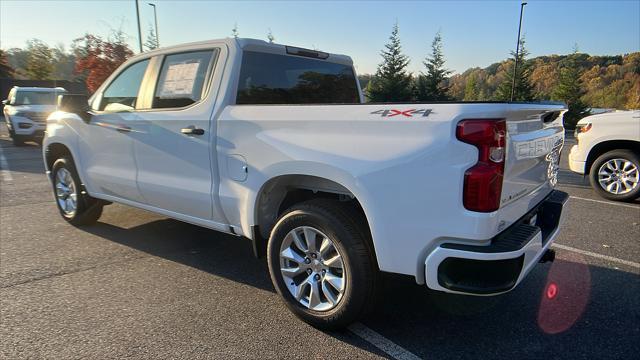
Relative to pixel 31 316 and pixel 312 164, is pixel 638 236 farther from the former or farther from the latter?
pixel 31 316

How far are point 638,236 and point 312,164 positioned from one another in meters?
4.28

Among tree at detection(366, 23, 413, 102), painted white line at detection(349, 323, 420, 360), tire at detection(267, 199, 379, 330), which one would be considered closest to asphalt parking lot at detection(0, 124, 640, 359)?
painted white line at detection(349, 323, 420, 360)

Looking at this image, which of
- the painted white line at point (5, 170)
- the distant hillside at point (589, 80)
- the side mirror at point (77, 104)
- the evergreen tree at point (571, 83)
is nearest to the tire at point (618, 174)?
the side mirror at point (77, 104)

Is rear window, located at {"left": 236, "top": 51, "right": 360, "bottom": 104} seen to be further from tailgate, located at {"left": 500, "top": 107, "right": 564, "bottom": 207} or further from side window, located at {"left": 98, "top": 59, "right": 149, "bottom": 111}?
tailgate, located at {"left": 500, "top": 107, "right": 564, "bottom": 207}

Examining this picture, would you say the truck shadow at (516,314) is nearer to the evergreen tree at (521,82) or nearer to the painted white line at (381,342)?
the painted white line at (381,342)

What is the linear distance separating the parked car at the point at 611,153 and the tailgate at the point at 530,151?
4084 millimetres

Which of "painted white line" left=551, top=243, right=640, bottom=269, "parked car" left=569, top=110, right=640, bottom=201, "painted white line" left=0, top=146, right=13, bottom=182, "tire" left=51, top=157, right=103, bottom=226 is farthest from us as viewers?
"painted white line" left=0, top=146, right=13, bottom=182

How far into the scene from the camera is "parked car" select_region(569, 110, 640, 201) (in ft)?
20.3

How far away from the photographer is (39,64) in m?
40.1

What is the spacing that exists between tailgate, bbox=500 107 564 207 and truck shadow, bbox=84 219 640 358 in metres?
0.88

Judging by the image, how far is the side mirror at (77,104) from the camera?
171 inches

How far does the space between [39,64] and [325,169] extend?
156ft

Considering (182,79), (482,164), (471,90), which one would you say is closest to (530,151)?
(482,164)

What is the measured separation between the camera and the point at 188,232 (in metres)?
4.88
